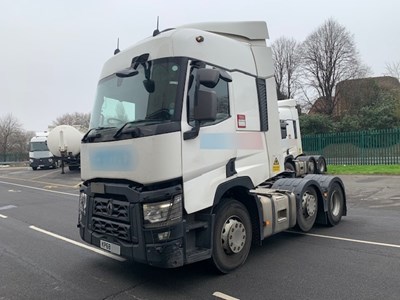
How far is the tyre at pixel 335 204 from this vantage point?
793 centimetres

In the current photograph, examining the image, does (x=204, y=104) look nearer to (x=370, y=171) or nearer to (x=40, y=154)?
(x=370, y=171)

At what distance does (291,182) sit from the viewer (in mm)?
7426

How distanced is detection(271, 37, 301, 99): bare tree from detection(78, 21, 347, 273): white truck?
1998 inches

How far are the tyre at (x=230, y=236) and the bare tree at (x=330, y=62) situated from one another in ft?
155

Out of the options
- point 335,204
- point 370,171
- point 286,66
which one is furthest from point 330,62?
point 335,204

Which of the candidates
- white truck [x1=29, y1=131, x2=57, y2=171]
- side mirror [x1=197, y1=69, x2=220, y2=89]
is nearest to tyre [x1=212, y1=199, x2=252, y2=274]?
side mirror [x1=197, y1=69, x2=220, y2=89]

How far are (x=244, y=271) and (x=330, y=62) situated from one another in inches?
1964

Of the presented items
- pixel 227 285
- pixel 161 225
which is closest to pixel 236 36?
pixel 161 225

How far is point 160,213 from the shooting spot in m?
4.49

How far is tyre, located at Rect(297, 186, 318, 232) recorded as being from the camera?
7098 millimetres

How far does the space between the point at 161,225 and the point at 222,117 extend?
174cm

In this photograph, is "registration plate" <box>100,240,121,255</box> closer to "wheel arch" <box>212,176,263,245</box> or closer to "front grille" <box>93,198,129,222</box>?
"front grille" <box>93,198,129,222</box>

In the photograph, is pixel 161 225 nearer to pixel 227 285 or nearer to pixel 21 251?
pixel 227 285

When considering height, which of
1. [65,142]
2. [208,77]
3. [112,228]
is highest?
[208,77]
